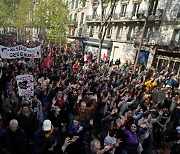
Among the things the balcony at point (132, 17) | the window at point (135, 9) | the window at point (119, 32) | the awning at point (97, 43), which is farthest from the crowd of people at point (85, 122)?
the awning at point (97, 43)

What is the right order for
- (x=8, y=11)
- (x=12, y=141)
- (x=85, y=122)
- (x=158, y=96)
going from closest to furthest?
(x=12, y=141), (x=85, y=122), (x=158, y=96), (x=8, y=11)

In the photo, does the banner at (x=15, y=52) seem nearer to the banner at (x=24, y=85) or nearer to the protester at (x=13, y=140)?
the banner at (x=24, y=85)

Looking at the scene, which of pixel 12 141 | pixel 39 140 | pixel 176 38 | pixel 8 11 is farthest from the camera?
pixel 8 11

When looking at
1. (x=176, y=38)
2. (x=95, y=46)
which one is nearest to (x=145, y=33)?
(x=176, y=38)

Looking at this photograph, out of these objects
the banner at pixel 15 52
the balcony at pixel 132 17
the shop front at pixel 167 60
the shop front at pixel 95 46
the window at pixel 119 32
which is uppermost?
the balcony at pixel 132 17

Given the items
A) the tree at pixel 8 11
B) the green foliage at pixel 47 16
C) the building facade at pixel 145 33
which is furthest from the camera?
the tree at pixel 8 11

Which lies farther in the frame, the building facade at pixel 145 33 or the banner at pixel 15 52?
the building facade at pixel 145 33

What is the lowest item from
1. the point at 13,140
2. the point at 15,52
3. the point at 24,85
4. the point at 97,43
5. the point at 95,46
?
the point at 95,46

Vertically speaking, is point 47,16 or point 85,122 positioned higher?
point 47,16

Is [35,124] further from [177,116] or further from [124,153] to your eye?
[177,116]

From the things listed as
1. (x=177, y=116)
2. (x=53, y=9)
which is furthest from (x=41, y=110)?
(x=53, y=9)

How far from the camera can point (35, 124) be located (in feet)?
18.5

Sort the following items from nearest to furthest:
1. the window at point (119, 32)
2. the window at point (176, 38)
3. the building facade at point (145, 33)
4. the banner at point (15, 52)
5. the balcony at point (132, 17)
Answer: the banner at point (15, 52), the window at point (176, 38), the building facade at point (145, 33), the balcony at point (132, 17), the window at point (119, 32)

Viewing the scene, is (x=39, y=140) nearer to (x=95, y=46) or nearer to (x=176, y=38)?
(x=176, y=38)
